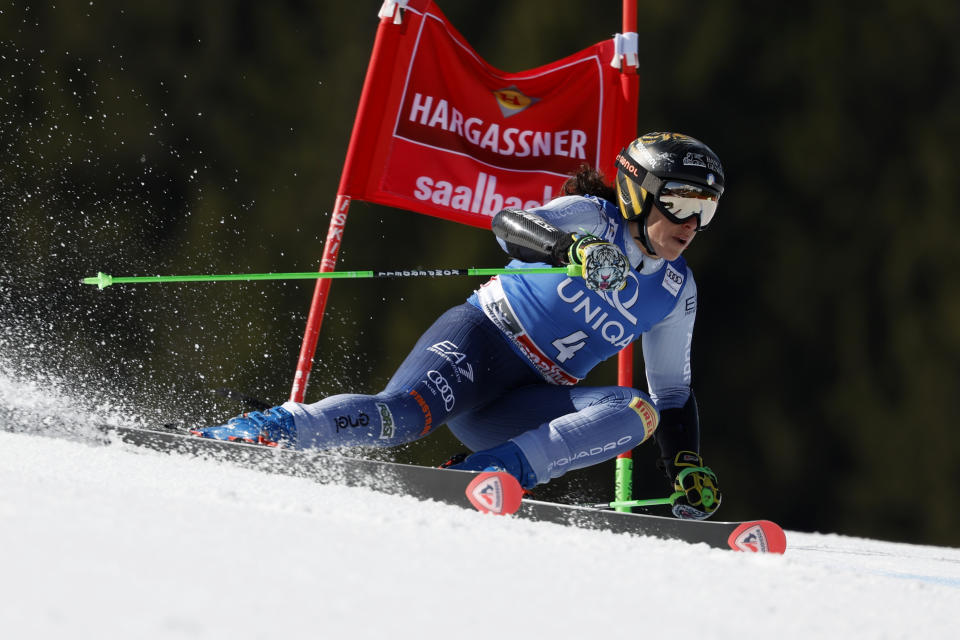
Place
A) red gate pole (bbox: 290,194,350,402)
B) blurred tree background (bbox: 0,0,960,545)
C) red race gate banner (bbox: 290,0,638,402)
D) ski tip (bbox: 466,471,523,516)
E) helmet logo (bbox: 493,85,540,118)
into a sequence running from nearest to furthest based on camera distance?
ski tip (bbox: 466,471,523,516) < red gate pole (bbox: 290,194,350,402) < red race gate banner (bbox: 290,0,638,402) < helmet logo (bbox: 493,85,540,118) < blurred tree background (bbox: 0,0,960,545)

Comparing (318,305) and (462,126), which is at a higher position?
(462,126)

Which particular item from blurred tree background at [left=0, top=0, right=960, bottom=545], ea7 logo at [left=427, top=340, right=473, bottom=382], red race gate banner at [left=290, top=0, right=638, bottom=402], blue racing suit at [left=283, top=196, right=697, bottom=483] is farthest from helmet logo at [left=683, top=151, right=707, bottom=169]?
blurred tree background at [left=0, top=0, right=960, bottom=545]

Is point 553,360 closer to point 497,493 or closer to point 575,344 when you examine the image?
point 575,344

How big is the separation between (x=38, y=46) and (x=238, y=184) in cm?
75

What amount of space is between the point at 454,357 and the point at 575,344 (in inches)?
10.5

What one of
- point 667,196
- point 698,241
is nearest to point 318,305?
point 667,196

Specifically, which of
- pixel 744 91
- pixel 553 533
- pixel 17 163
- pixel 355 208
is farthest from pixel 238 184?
pixel 553 533

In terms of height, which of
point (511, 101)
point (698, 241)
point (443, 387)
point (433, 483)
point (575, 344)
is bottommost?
point (433, 483)

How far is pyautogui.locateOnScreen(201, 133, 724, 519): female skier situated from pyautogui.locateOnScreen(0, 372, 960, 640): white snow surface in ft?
1.39

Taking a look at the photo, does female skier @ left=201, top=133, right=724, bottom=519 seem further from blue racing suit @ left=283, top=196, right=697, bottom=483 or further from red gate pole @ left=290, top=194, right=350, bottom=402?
red gate pole @ left=290, top=194, right=350, bottom=402

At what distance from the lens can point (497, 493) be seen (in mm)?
1606

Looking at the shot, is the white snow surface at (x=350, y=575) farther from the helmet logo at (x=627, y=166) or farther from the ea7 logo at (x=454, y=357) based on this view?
the helmet logo at (x=627, y=166)

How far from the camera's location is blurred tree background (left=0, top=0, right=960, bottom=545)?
3.27m

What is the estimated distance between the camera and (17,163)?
3148 mm
